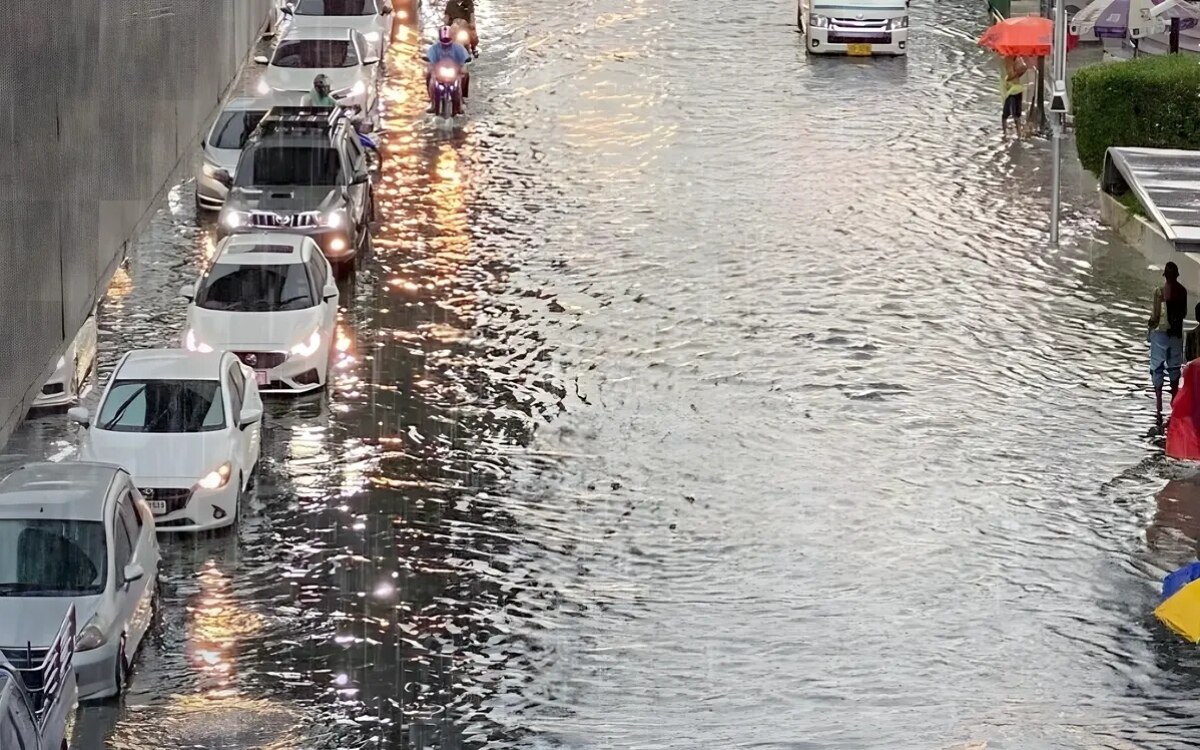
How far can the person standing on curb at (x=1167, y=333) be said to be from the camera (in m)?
19.3

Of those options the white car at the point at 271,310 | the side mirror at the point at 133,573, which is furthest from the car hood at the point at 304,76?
the side mirror at the point at 133,573

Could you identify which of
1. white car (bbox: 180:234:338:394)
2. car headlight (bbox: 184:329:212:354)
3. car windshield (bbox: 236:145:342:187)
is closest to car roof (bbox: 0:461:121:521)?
white car (bbox: 180:234:338:394)

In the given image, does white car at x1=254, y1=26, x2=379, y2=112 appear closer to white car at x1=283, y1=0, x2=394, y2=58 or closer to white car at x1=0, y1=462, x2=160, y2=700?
white car at x1=283, y1=0, x2=394, y2=58

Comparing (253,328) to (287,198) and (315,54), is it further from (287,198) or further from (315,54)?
(315,54)

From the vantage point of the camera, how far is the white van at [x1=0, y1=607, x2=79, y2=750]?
10.2m

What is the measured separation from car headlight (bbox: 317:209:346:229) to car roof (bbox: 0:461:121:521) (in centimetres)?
963

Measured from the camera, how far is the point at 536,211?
27.4m

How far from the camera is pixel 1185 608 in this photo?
14.2 m

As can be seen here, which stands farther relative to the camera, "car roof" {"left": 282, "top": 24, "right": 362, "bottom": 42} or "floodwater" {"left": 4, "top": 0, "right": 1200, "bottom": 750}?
"car roof" {"left": 282, "top": 24, "right": 362, "bottom": 42}

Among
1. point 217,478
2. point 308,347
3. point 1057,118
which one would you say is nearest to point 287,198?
point 308,347

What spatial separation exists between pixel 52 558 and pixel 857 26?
2486cm

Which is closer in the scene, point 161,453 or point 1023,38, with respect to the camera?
point 161,453

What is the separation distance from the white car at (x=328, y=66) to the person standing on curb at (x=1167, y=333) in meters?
15.1

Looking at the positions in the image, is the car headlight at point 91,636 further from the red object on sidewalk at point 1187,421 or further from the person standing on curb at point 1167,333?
the person standing on curb at point 1167,333
